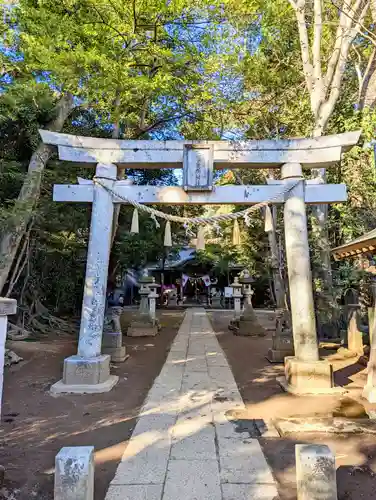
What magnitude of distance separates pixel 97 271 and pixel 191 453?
354 centimetres

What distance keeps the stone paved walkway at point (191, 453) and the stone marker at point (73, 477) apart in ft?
1.77

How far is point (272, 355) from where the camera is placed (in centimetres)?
786

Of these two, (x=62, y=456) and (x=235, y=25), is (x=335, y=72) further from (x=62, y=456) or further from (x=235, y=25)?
(x=62, y=456)

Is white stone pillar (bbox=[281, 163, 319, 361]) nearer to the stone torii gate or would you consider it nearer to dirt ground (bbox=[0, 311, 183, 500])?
the stone torii gate

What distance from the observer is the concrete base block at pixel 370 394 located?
4.97m

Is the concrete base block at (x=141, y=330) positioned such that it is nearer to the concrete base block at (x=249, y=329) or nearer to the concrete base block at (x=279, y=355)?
the concrete base block at (x=249, y=329)

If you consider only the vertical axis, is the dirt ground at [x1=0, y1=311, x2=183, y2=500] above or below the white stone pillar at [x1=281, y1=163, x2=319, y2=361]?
below

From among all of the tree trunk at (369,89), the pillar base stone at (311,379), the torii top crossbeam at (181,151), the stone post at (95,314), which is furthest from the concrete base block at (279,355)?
the tree trunk at (369,89)

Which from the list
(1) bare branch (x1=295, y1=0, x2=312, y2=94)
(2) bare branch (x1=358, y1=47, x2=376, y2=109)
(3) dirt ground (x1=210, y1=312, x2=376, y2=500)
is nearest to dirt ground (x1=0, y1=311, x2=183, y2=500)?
(3) dirt ground (x1=210, y1=312, x2=376, y2=500)

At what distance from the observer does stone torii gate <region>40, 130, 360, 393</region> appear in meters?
6.04

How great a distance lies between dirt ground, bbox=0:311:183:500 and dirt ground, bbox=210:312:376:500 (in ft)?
5.03

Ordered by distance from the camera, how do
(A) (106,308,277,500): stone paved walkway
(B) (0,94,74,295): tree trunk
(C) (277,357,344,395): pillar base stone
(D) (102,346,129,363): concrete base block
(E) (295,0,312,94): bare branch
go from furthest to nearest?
(E) (295,0,312,94): bare branch < (B) (0,94,74,295): tree trunk < (D) (102,346,129,363): concrete base block < (C) (277,357,344,395): pillar base stone < (A) (106,308,277,500): stone paved walkway

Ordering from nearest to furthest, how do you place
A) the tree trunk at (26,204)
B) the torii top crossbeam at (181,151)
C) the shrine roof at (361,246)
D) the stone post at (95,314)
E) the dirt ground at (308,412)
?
1. the dirt ground at (308,412)
2. the stone post at (95,314)
3. the torii top crossbeam at (181,151)
4. the shrine roof at (361,246)
5. the tree trunk at (26,204)

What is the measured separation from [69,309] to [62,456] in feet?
50.0
